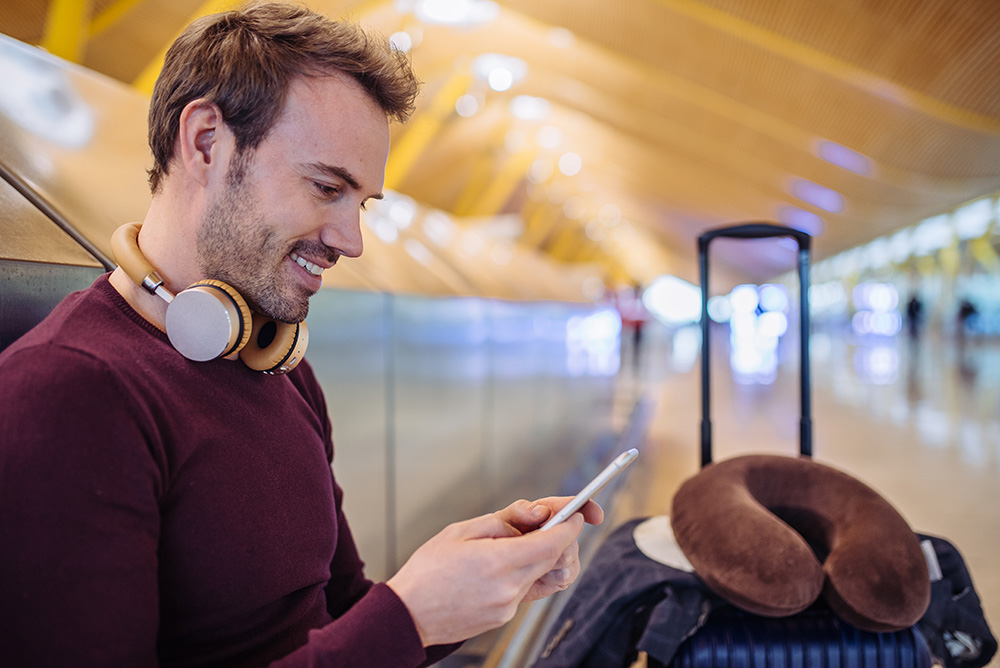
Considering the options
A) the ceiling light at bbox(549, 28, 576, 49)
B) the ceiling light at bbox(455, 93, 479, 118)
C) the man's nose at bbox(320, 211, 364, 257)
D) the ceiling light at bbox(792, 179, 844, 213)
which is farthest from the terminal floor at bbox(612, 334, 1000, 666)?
the ceiling light at bbox(792, 179, 844, 213)

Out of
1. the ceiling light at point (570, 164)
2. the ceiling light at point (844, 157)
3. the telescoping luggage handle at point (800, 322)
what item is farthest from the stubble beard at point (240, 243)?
the ceiling light at point (570, 164)

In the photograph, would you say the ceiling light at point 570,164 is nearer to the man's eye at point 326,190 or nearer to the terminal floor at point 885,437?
the terminal floor at point 885,437

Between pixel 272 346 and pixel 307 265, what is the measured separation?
0.15 m

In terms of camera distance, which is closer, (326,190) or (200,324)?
(200,324)

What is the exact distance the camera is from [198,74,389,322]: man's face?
113 centimetres

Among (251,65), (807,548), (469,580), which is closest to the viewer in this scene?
(469,580)

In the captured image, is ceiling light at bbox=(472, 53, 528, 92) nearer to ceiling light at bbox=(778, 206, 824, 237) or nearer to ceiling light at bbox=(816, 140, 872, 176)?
ceiling light at bbox=(816, 140, 872, 176)

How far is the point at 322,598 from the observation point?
50.0 inches

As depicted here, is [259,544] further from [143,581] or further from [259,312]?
[259,312]

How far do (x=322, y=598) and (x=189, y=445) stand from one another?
0.43 metres

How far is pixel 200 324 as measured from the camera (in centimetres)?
104

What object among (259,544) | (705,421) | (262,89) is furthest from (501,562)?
(705,421)

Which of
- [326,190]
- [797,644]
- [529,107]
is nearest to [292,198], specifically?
[326,190]

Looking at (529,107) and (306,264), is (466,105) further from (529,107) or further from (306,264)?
(306,264)
